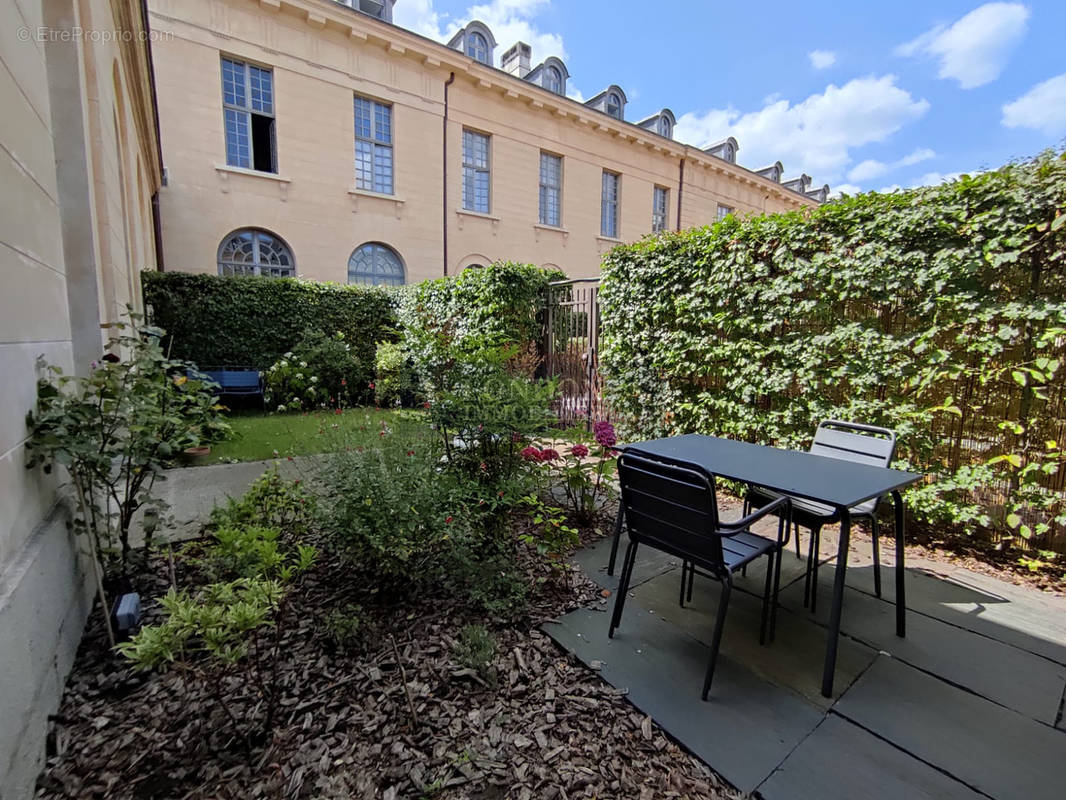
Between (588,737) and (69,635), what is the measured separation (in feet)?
6.74

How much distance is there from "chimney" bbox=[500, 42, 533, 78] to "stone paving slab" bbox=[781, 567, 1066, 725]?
17909 mm

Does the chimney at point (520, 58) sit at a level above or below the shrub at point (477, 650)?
above

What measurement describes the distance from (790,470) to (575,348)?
169 inches

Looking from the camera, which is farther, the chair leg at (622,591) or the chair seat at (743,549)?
the chair leg at (622,591)

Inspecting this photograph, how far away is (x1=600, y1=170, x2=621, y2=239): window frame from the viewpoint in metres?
16.6

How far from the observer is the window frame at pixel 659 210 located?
700 inches

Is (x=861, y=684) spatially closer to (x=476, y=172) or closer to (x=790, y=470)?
(x=790, y=470)

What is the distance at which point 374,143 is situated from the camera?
1192 cm

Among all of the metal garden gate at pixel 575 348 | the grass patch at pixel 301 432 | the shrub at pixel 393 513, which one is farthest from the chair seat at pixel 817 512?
the metal garden gate at pixel 575 348

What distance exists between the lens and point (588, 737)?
5.27ft

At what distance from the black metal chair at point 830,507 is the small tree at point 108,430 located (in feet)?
9.65

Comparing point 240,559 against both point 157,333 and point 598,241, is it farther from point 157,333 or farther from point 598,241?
point 598,241

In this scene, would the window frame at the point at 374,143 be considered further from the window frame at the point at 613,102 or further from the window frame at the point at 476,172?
the window frame at the point at 613,102

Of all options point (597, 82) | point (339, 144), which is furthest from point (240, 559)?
point (597, 82)
